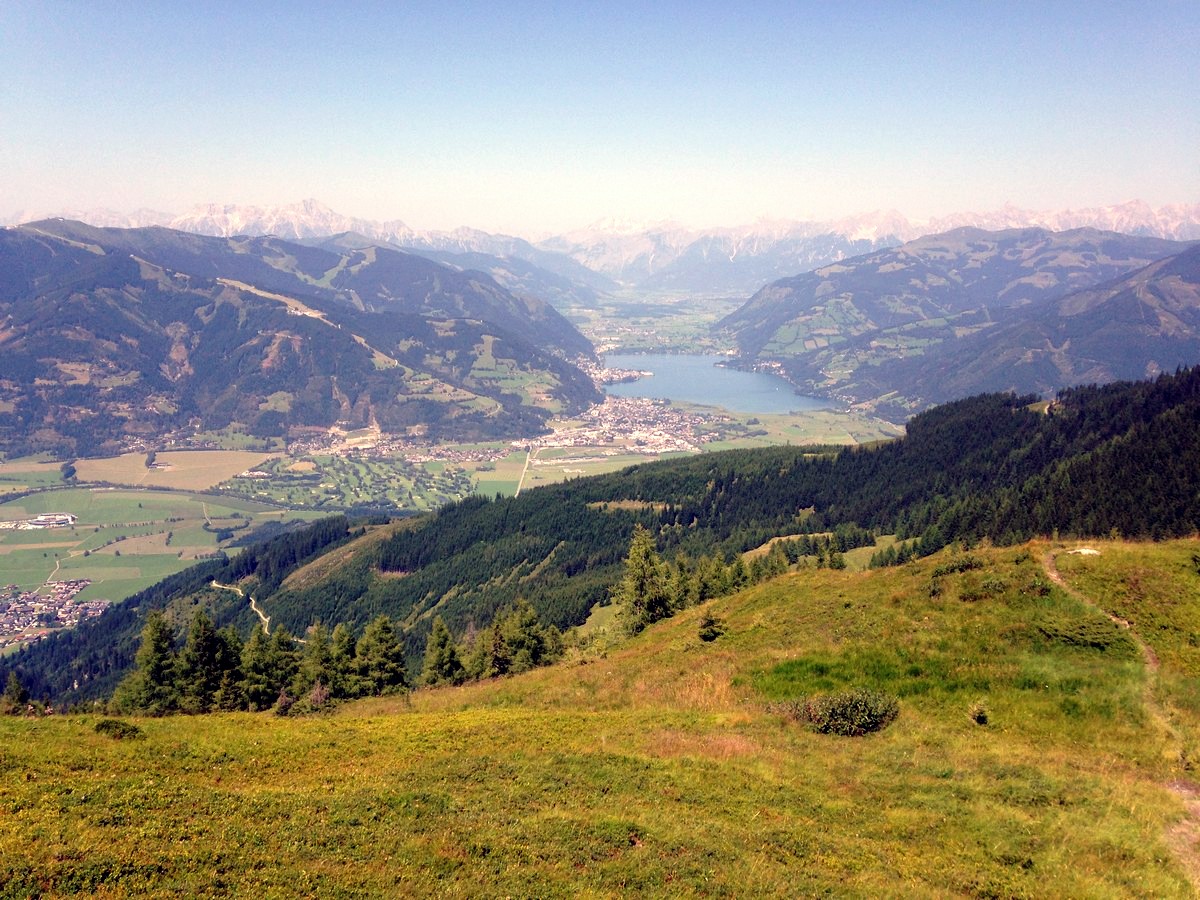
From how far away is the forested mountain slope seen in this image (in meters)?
106

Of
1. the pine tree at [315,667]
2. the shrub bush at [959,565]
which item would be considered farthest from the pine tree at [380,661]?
the shrub bush at [959,565]

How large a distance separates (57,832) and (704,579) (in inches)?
2631

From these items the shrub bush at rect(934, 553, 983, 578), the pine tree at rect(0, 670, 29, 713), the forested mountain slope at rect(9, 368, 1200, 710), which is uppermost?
the shrub bush at rect(934, 553, 983, 578)

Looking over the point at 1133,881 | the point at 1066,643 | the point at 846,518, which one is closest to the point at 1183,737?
the point at 1066,643

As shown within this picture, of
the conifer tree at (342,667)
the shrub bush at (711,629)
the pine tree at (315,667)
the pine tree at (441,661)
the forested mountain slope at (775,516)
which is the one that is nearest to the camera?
the shrub bush at (711,629)

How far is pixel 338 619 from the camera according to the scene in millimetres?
162875

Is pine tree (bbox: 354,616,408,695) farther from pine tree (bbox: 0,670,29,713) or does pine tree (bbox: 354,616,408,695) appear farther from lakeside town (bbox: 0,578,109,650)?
lakeside town (bbox: 0,578,109,650)

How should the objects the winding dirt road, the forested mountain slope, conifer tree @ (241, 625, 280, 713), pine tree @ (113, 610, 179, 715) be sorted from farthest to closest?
the forested mountain slope
conifer tree @ (241, 625, 280, 713)
pine tree @ (113, 610, 179, 715)
the winding dirt road

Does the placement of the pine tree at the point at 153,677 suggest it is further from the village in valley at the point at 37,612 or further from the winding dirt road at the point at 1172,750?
the village in valley at the point at 37,612

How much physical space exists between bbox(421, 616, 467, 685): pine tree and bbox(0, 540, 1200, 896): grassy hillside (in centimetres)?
2526

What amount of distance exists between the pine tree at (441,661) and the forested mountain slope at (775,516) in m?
53.5

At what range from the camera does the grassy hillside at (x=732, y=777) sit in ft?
61.4

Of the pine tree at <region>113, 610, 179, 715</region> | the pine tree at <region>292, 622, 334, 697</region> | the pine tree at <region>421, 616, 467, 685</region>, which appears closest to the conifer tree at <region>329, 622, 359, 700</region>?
the pine tree at <region>292, 622, 334, 697</region>

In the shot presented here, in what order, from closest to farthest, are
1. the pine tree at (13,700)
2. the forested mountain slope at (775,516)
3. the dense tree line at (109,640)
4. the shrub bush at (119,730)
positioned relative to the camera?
the shrub bush at (119,730) < the pine tree at (13,700) < the forested mountain slope at (775,516) < the dense tree line at (109,640)
